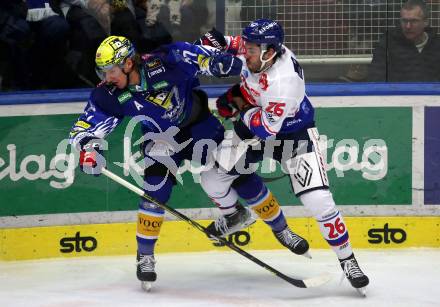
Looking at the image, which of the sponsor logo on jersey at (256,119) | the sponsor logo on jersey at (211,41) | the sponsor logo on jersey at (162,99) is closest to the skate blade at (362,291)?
the sponsor logo on jersey at (256,119)

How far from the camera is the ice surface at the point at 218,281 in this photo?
17.8 ft

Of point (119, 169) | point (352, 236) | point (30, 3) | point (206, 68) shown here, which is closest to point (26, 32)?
point (30, 3)

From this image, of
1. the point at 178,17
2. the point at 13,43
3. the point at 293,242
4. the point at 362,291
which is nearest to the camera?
the point at 362,291

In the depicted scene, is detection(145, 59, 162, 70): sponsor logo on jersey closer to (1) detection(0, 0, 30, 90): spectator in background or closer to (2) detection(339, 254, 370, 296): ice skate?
(1) detection(0, 0, 30, 90): spectator in background

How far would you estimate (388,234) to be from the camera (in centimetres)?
655

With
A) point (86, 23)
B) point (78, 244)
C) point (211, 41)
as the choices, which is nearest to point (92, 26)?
point (86, 23)

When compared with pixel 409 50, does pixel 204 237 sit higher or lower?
lower

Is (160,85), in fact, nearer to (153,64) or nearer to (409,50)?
(153,64)

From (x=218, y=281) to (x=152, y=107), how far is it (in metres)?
1.05

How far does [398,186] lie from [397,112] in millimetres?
452

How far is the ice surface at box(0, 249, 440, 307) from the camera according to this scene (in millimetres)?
5430

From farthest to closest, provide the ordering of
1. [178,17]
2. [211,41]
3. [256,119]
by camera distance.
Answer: [178,17] → [211,41] → [256,119]

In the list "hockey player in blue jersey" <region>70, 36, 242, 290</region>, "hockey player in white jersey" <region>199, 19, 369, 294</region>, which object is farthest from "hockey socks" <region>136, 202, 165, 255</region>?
"hockey player in white jersey" <region>199, 19, 369, 294</region>

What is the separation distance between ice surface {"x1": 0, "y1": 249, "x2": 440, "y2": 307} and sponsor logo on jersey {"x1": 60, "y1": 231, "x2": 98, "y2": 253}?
72mm
